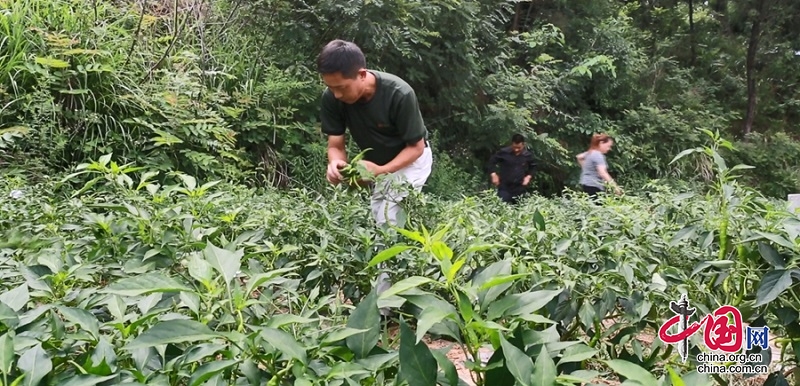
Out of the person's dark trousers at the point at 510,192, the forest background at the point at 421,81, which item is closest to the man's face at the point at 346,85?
the forest background at the point at 421,81

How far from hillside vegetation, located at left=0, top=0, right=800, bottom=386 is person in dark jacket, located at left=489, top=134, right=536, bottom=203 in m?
0.64

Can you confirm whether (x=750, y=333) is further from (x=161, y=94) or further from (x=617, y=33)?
(x=617, y=33)

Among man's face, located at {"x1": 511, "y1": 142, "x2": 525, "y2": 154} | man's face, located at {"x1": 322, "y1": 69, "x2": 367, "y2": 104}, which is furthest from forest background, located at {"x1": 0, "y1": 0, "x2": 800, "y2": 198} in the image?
man's face, located at {"x1": 322, "y1": 69, "x2": 367, "y2": 104}

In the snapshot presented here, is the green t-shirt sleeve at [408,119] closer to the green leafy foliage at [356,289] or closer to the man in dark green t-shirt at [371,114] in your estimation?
the man in dark green t-shirt at [371,114]

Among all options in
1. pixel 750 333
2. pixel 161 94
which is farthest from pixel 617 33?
pixel 750 333

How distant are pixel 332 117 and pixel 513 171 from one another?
3.98 meters

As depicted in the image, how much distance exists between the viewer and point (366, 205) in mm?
2023

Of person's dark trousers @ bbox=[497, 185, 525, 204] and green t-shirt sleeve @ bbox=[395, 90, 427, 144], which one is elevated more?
green t-shirt sleeve @ bbox=[395, 90, 427, 144]

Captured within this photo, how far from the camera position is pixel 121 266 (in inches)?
54.6

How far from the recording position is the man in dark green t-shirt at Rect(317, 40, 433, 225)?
2.47m

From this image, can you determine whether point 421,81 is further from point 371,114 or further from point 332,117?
point 371,114

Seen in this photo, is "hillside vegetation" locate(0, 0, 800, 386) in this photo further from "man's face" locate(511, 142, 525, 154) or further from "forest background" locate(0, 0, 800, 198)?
"man's face" locate(511, 142, 525, 154)

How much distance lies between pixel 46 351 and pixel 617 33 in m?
10.1

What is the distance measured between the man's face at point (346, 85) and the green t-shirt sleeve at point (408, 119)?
184mm
